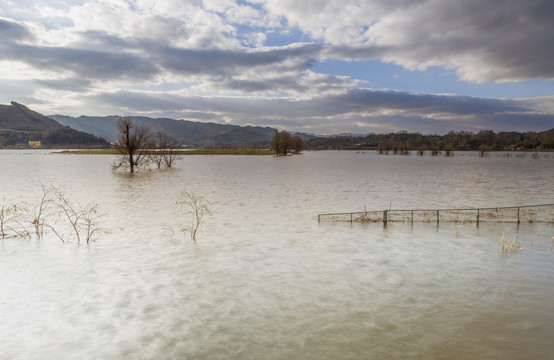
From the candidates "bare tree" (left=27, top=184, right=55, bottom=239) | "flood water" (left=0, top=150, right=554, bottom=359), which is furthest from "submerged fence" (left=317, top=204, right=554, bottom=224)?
"bare tree" (left=27, top=184, right=55, bottom=239)

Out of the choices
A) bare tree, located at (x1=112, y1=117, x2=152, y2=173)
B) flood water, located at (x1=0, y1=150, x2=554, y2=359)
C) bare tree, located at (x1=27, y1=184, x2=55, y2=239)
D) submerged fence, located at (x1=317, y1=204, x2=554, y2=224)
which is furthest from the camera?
bare tree, located at (x1=112, y1=117, x2=152, y2=173)

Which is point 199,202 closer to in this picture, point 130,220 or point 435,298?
point 130,220

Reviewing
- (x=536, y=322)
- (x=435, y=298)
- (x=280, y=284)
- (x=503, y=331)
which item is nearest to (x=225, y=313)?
(x=280, y=284)

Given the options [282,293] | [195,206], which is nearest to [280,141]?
[195,206]

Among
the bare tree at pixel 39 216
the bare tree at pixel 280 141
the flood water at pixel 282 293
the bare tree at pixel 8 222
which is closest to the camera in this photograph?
the flood water at pixel 282 293

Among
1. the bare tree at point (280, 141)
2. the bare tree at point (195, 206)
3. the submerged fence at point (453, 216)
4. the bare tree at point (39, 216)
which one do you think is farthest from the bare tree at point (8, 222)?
the bare tree at point (280, 141)

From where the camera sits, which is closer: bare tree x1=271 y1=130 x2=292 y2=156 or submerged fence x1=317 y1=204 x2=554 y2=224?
submerged fence x1=317 y1=204 x2=554 y2=224

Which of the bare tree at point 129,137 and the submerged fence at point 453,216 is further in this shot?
the bare tree at point 129,137

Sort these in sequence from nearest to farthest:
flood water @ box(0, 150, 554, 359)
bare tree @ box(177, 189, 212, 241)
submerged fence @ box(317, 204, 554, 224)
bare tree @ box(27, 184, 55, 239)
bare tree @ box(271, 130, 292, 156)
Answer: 1. flood water @ box(0, 150, 554, 359)
2. bare tree @ box(27, 184, 55, 239)
3. submerged fence @ box(317, 204, 554, 224)
4. bare tree @ box(177, 189, 212, 241)
5. bare tree @ box(271, 130, 292, 156)

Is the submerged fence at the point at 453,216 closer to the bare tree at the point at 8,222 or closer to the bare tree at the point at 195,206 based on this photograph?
the bare tree at the point at 195,206

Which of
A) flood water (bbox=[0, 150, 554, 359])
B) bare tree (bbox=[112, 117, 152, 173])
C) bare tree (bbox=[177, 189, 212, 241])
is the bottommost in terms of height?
flood water (bbox=[0, 150, 554, 359])

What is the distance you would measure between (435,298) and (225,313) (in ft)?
19.3

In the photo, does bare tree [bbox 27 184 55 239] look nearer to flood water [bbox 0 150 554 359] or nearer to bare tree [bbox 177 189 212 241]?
flood water [bbox 0 150 554 359]

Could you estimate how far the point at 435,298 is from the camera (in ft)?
31.5
